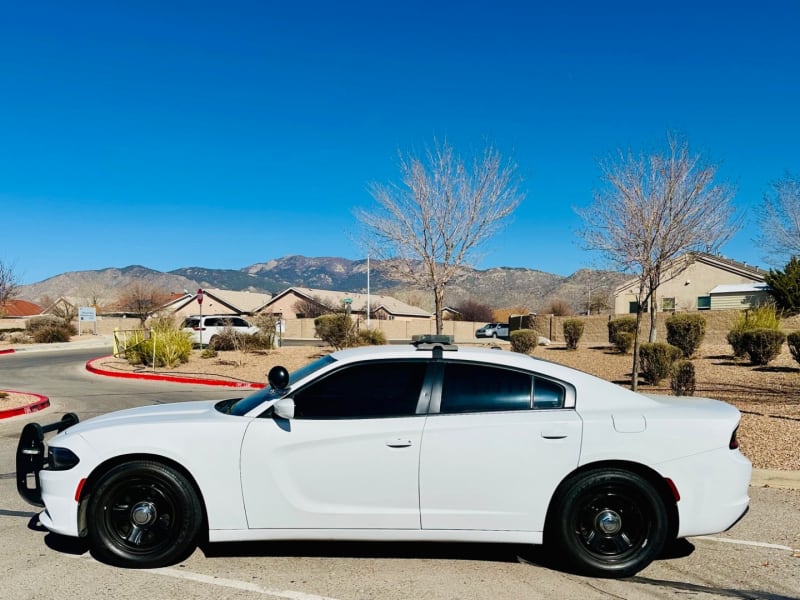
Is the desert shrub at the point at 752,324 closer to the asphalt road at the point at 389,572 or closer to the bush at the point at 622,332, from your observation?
the bush at the point at 622,332

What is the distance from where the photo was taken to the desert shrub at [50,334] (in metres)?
36.5

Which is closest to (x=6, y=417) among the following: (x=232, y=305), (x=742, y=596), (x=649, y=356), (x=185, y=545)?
(x=185, y=545)

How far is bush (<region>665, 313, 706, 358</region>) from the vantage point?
65.7ft

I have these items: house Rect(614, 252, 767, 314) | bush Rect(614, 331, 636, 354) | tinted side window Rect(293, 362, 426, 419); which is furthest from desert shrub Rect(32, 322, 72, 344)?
tinted side window Rect(293, 362, 426, 419)

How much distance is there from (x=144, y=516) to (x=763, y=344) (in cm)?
1704

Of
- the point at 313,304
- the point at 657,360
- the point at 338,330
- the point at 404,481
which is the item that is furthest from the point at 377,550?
the point at 313,304

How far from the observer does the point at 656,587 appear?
4234mm

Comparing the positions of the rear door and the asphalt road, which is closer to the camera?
the asphalt road

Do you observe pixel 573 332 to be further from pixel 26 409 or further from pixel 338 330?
pixel 26 409

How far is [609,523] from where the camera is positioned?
4398 mm

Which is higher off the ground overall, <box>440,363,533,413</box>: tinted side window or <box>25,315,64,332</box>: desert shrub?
<box>25,315,64,332</box>: desert shrub

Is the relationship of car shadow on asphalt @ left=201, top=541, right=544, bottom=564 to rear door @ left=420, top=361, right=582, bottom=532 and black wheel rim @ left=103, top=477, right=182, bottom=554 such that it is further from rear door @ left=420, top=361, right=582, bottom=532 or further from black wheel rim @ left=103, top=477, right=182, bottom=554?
rear door @ left=420, top=361, right=582, bottom=532

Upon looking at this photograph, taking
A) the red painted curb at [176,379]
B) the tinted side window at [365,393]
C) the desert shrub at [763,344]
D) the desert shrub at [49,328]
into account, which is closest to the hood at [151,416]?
the tinted side window at [365,393]

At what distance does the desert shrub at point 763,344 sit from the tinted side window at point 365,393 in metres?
15.6
